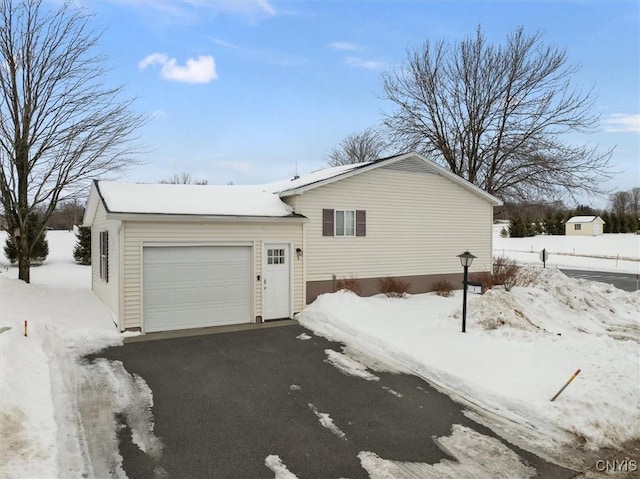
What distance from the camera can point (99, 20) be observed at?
15.1 metres

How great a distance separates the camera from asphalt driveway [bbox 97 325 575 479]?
14.3 feet

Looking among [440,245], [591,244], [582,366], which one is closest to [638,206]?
[591,244]

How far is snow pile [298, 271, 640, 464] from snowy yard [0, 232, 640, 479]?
0.07 feet

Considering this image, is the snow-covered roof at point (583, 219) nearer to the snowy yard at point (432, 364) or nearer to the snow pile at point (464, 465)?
the snowy yard at point (432, 364)

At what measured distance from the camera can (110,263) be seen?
11.0m

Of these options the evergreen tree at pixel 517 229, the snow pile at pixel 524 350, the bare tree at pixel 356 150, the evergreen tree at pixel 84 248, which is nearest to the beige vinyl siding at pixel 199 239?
the snow pile at pixel 524 350

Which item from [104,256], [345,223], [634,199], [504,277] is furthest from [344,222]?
[634,199]

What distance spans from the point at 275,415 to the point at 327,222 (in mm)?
7490

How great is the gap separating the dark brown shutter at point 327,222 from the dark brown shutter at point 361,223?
0.95m

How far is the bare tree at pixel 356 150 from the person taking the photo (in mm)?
40938

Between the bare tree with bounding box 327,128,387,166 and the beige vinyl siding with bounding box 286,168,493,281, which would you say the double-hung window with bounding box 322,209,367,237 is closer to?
the beige vinyl siding with bounding box 286,168,493,281

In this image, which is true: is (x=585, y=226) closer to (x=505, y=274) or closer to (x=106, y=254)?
(x=505, y=274)

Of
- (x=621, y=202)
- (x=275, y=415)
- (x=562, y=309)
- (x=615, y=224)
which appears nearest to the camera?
(x=275, y=415)

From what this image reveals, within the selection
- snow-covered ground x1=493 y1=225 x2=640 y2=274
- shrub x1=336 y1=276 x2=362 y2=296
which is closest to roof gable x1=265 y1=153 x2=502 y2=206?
shrub x1=336 y1=276 x2=362 y2=296
